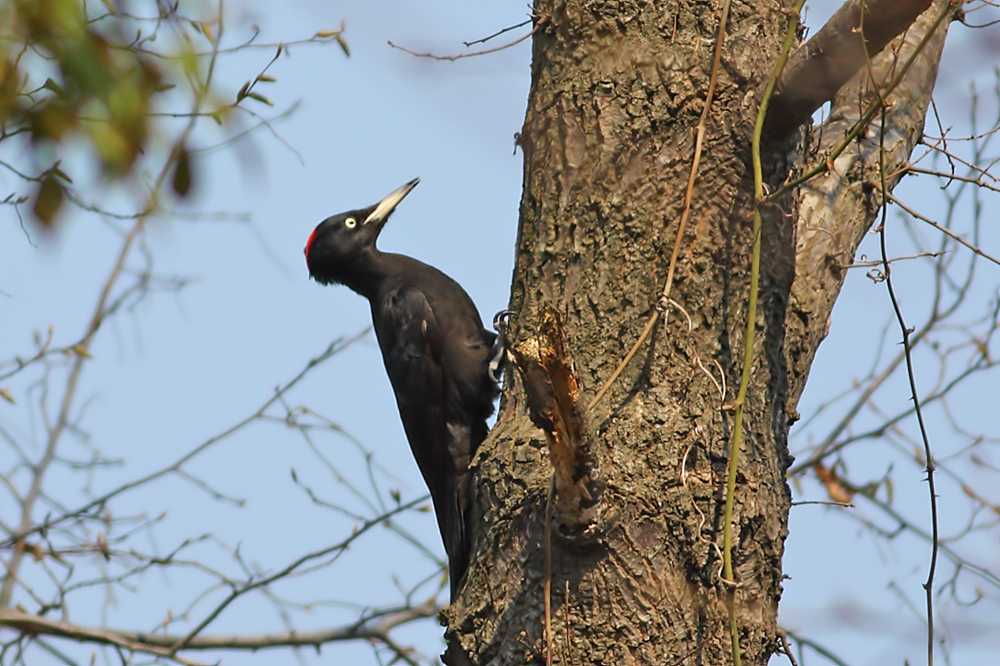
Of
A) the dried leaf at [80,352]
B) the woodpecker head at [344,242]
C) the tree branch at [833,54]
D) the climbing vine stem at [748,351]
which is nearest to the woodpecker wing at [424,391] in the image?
the woodpecker head at [344,242]

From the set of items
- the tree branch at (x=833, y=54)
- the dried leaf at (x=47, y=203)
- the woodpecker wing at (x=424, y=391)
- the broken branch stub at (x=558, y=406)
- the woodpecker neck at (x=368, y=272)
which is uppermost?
the woodpecker neck at (x=368, y=272)

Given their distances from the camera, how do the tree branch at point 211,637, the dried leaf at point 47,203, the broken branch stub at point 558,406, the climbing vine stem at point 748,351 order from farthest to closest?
the tree branch at point 211,637 < the climbing vine stem at point 748,351 < the broken branch stub at point 558,406 < the dried leaf at point 47,203

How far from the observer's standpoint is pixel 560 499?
2564mm

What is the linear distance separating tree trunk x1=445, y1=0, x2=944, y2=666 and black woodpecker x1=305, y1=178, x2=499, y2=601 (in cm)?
147

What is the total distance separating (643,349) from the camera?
9.33ft

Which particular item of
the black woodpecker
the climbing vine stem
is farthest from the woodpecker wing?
the climbing vine stem

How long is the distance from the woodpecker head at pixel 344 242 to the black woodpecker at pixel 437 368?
147mm

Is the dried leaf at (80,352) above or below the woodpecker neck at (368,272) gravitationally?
below

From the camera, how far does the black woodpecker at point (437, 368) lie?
15.0 feet

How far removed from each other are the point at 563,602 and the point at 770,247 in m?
1.09

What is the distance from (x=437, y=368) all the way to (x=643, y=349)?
2021 millimetres

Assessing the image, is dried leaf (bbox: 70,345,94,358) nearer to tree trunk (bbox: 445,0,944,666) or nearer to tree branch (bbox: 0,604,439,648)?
tree branch (bbox: 0,604,439,648)

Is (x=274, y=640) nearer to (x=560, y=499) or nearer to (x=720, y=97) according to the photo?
(x=560, y=499)

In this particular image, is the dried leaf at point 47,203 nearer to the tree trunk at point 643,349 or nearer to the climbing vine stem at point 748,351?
the tree trunk at point 643,349
